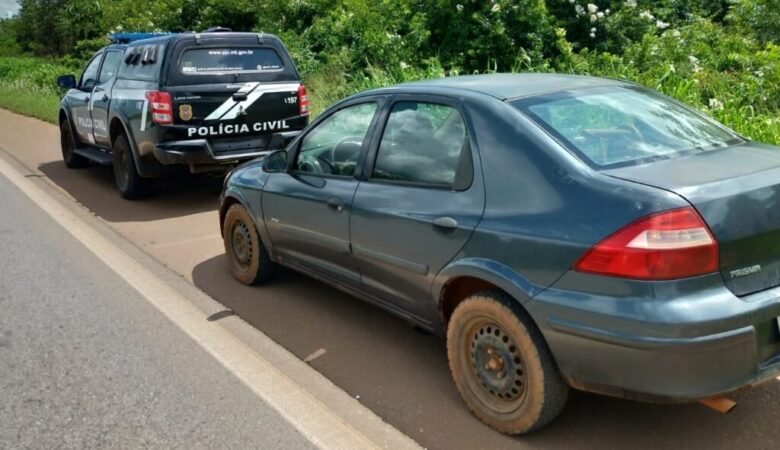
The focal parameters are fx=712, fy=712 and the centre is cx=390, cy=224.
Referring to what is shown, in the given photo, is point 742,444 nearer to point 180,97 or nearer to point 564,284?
point 564,284

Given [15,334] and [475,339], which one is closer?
[475,339]

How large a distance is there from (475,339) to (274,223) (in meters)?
2.07

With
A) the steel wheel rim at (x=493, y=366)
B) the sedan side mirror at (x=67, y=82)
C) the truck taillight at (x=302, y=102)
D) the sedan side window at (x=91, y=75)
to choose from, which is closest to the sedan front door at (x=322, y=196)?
the steel wheel rim at (x=493, y=366)

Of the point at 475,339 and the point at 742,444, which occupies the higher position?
the point at 475,339

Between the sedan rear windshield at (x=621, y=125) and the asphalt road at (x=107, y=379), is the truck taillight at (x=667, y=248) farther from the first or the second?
the asphalt road at (x=107, y=379)

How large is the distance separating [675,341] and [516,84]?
1.72m

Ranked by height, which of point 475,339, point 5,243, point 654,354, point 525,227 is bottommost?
point 5,243

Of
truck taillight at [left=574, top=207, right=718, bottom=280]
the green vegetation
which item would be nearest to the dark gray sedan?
truck taillight at [left=574, top=207, right=718, bottom=280]

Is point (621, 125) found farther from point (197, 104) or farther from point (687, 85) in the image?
point (197, 104)

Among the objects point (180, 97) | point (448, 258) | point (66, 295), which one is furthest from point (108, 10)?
point (448, 258)

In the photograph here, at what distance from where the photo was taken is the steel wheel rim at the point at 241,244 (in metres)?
5.43

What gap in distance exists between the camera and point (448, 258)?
3.42m

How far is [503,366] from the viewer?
3.24 metres

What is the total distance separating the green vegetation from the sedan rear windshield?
10.4 feet
